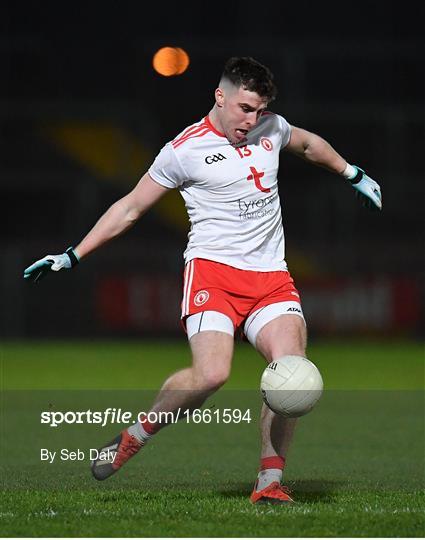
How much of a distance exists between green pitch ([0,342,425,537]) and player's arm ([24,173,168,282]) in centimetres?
128

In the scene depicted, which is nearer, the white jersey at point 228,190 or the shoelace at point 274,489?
the shoelace at point 274,489

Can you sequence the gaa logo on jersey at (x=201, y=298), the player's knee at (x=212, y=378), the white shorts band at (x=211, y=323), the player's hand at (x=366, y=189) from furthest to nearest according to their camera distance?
the player's hand at (x=366, y=189), the gaa logo on jersey at (x=201, y=298), the white shorts band at (x=211, y=323), the player's knee at (x=212, y=378)

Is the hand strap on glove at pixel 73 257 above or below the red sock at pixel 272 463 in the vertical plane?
above

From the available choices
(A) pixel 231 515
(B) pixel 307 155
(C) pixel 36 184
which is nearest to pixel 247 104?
(B) pixel 307 155

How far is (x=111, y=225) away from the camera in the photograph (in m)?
6.96

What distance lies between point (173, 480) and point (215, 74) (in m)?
19.0

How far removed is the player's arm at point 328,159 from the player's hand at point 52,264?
139 centimetres

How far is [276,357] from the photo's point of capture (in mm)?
6621

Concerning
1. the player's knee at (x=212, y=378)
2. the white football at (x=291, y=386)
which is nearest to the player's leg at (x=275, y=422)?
the white football at (x=291, y=386)

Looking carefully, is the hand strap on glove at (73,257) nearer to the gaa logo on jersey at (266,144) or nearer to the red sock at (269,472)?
the gaa logo on jersey at (266,144)

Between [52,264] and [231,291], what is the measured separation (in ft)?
3.30

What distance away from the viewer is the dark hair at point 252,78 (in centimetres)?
663

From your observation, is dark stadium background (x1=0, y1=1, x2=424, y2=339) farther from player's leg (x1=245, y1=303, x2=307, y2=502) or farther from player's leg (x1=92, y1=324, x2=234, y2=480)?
player's leg (x1=245, y1=303, x2=307, y2=502)

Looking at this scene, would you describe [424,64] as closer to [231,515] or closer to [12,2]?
[12,2]
